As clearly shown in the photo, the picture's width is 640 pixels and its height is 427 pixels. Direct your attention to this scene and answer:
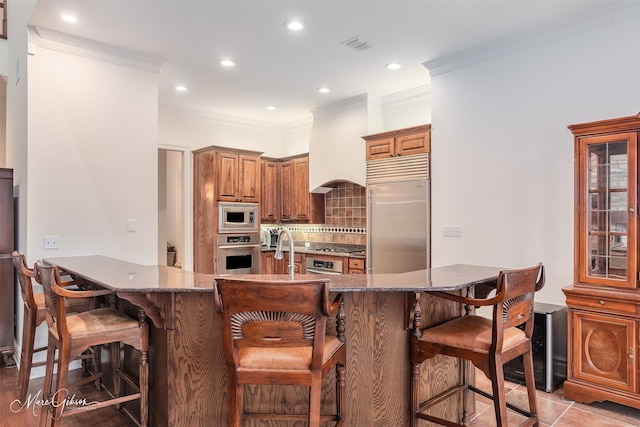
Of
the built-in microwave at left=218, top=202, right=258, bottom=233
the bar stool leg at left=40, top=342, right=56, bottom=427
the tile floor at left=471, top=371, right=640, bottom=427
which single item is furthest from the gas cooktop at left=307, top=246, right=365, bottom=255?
the bar stool leg at left=40, top=342, right=56, bottom=427

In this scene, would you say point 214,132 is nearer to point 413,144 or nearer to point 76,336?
point 413,144

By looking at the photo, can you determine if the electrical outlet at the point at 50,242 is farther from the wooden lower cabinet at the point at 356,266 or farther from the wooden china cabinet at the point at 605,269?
the wooden china cabinet at the point at 605,269

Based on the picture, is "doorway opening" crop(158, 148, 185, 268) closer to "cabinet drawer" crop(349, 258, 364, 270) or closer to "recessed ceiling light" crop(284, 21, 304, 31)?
"cabinet drawer" crop(349, 258, 364, 270)

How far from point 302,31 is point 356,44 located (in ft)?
1.76

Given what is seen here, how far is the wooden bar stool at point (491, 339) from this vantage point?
74.6 inches

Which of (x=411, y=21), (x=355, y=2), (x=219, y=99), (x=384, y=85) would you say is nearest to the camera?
(x=355, y=2)

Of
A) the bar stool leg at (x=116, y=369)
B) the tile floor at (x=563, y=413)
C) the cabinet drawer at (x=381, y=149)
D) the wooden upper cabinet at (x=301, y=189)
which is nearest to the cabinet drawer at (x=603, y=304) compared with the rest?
the tile floor at (x=563, y=413)

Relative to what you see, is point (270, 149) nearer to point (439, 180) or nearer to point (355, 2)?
point (439, 180)

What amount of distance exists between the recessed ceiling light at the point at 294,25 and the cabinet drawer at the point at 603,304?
9.55 feet

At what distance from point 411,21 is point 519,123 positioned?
131 centimetres

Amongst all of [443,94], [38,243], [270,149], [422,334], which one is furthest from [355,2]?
[270,149]

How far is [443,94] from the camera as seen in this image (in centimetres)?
412

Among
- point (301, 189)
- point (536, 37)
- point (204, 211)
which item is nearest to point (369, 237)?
point (301, 189)

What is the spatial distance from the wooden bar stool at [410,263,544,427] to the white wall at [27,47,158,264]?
291 centimetres
